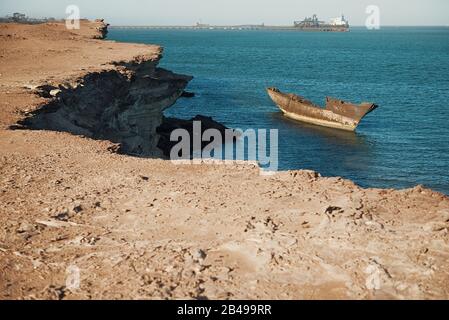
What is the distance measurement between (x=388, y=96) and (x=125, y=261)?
50.9m

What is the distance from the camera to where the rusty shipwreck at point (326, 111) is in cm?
4203

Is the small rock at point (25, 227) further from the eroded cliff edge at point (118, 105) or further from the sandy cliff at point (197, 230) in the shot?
the eroded cliff edge at point (118, 105)

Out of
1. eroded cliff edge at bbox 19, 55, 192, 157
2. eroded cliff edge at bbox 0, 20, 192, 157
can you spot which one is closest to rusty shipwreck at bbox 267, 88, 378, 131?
eroded cliff edge at bbox 19, 55, 192, 157

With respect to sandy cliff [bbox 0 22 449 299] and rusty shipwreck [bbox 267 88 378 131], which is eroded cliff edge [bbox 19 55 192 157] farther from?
rusty shipwreck [bbox 267 88 378 131]

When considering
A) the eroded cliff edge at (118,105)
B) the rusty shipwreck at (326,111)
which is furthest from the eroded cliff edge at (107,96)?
the rusty shipwreck at (326,111)

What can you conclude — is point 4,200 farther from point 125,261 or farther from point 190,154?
point 190,154

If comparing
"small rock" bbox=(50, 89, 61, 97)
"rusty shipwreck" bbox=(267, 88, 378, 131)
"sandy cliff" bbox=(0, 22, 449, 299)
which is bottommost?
"sandy cliff" bbox=(0, 22, 449, 299)

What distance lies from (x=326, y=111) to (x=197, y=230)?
36.7m

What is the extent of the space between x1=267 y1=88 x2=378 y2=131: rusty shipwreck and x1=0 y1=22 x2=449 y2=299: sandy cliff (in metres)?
30.3

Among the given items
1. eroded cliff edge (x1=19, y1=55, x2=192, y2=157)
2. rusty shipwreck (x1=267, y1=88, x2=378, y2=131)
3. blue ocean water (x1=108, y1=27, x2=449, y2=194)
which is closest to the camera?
eroded cliff edge (x1=19, y1=55, x2=192, y2=157)

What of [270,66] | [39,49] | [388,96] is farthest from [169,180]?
[270,66]

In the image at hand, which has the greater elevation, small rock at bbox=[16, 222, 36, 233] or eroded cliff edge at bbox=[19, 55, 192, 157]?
eroded cliff edge at bbox=[19, 55, 192, 157]

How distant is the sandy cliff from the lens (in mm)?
7949

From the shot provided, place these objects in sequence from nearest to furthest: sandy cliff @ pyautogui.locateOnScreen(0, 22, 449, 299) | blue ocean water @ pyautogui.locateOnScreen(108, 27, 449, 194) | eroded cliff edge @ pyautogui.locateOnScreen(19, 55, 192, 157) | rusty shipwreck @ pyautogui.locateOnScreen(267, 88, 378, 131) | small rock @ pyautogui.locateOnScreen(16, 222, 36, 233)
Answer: sandy cliff @ pyautogui.locateOnScreen(0, 22, 449, 299), small rock @ pyautogui.locateOnScreen(16, 222, 36, 233), eroded cliff edge @ pyautogui.locateOnScreen(19, 55, 192, 157), blue ocean water @ pyautogui.locateOnScreen(108, 27, 449, 194), rusty shipwreck @ pyautogui.locateOnScreen(267, 88, 378, 131)
